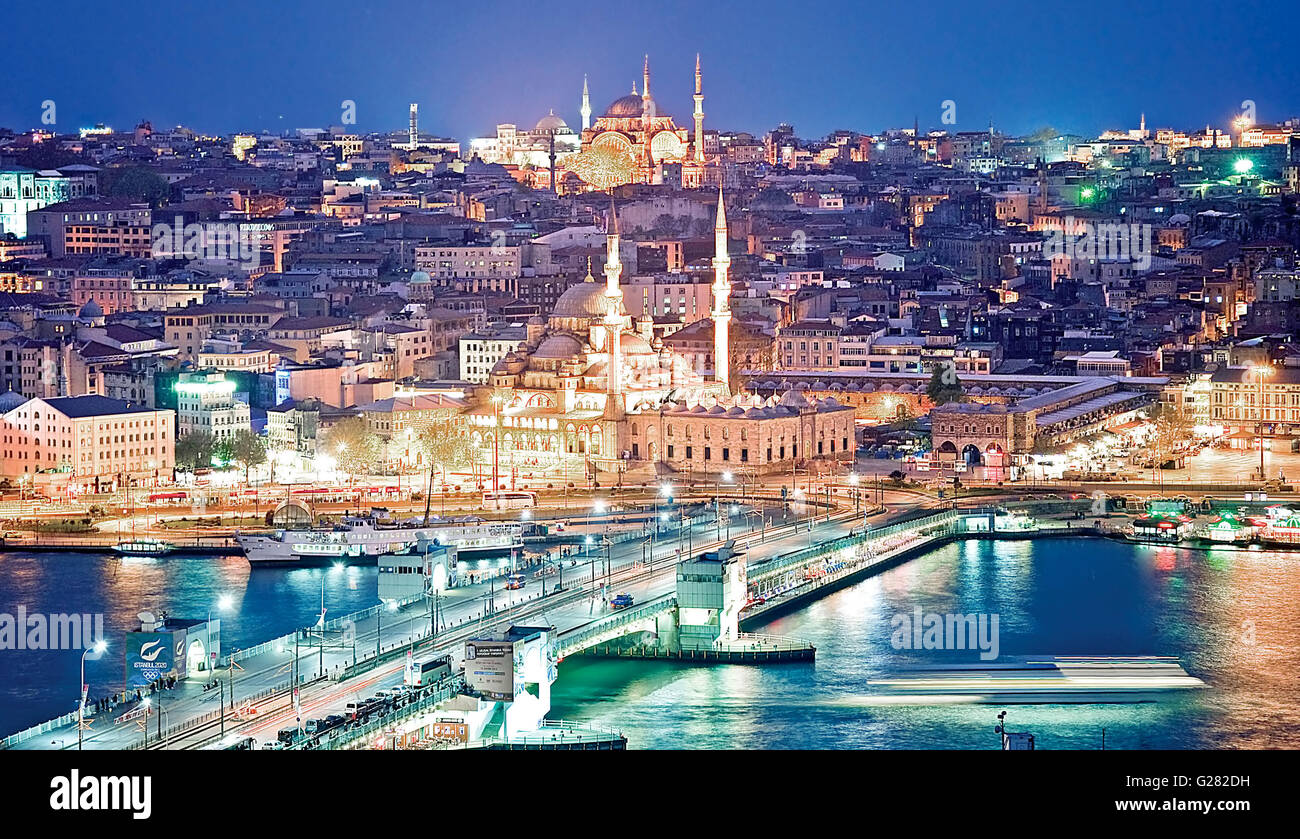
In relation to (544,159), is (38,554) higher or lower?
lower

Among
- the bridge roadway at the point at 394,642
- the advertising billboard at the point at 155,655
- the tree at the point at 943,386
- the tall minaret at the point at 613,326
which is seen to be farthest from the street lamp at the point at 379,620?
the tree at the point at 943,386

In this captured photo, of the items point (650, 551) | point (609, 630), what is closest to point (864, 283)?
point (650, 551)

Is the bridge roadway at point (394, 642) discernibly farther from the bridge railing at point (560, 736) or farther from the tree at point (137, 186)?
the tree at point (137, 186)

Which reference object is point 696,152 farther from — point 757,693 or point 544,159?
point 757,693

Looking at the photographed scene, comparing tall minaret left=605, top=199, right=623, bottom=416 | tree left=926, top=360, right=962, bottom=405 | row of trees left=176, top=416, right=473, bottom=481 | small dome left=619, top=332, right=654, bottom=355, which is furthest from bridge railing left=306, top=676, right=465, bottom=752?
tree left=926, top=360, right=962, bottom=405

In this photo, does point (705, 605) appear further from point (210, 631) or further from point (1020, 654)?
point (210, 631)

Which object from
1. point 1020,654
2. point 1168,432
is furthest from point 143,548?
point 1168,432

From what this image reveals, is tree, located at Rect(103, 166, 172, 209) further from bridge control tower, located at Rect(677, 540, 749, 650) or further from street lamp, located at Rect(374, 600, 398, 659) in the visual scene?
bridge control tower, located at Rect(677, 540, 749, 650)
